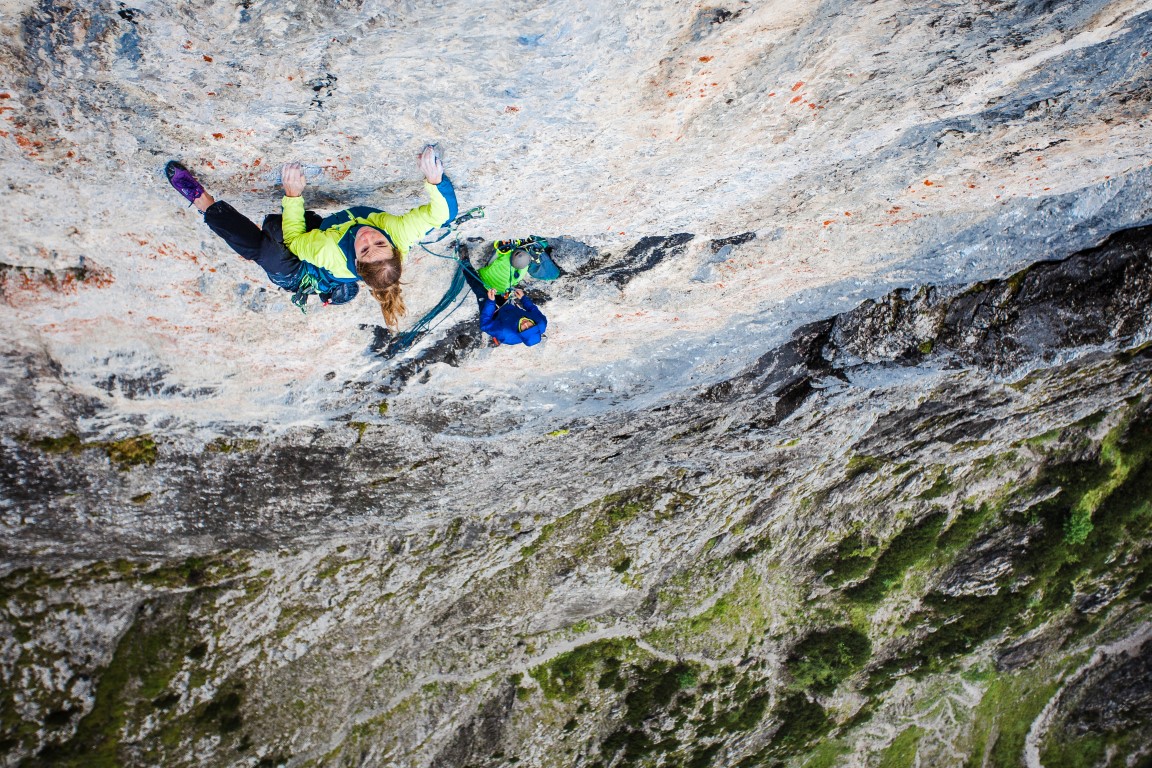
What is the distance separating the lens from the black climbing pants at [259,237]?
5785mm

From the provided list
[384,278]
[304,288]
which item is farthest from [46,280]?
[384,278]

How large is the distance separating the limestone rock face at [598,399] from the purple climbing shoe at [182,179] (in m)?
0.20

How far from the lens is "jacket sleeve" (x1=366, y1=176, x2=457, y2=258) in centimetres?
557

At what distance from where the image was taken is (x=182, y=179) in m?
5.62

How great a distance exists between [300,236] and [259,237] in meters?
0.45

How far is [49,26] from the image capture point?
14.5ft

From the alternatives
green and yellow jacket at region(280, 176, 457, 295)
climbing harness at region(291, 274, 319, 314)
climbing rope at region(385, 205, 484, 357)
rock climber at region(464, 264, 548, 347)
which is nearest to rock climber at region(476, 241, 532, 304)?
rock climber at region(464, 264, 548, 347)

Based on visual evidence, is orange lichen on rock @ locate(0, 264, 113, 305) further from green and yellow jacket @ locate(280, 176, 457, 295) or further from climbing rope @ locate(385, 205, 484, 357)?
climbing rope @ locate(385, 205, 484, 357)

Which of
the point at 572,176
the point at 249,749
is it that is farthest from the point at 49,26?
the point at 249,749

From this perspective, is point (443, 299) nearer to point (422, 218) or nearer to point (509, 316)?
point (509, 316)

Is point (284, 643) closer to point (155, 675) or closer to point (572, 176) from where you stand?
point (155, 675)

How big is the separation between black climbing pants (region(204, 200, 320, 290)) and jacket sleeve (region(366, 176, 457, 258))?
0.84m

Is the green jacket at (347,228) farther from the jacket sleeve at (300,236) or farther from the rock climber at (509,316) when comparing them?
the rock climber at (509,316)

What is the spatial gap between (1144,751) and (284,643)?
3008 centimetres
